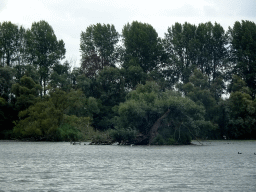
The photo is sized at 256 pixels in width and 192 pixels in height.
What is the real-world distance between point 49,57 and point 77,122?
1014 inches

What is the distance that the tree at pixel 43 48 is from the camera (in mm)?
91250

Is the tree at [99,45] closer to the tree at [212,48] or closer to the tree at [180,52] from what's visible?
the tree at [180,52]

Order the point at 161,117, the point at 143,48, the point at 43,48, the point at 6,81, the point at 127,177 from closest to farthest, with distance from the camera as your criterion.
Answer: the point at 127,177, the point at 161,117, the point at 6,81, the point at 43,48, the point at 143,48

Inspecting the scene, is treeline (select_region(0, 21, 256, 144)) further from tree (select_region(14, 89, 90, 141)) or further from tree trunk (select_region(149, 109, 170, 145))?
tree trunk (select_region(149, 109, 170, 145))

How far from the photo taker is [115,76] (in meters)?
88.3

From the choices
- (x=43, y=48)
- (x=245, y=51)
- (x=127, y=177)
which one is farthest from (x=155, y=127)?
(x=43, y=48)

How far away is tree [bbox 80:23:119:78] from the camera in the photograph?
311ft

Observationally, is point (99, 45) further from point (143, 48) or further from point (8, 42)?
point (8, 42)

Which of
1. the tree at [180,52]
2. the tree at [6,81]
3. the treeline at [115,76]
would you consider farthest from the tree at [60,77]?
the tree at [180,52]

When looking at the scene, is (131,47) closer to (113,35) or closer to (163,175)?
(113,35)

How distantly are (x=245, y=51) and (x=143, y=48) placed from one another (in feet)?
72.8

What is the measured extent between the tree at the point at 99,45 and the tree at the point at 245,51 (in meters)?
26.6

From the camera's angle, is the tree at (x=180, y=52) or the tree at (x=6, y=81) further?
the tree at (x=180, y=52)

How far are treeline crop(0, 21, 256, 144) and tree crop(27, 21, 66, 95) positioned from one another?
216 millimetres
